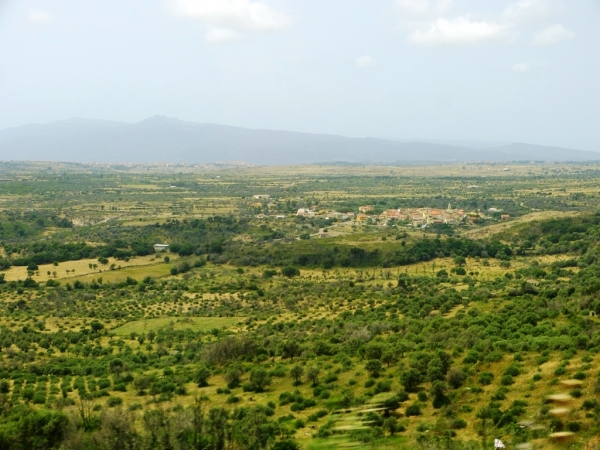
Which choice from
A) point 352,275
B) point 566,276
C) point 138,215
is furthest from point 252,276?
point 138,215

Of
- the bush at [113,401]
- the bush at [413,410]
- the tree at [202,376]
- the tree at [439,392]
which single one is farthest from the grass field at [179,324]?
the bush at [413,410]

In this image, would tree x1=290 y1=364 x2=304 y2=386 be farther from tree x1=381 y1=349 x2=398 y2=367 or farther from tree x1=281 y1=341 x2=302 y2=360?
tree x1=281 y1=341 x2=302 y2=360

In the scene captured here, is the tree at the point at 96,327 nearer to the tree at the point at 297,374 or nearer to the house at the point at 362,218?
the tree at the point at 297,374

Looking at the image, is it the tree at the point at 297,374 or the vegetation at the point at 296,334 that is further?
the tree at the point at 297,374

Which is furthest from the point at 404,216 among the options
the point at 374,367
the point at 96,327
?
the point at 374,367

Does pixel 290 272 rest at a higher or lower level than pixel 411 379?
lower

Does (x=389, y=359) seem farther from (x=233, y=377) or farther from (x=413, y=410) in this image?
(x=233, y=377)

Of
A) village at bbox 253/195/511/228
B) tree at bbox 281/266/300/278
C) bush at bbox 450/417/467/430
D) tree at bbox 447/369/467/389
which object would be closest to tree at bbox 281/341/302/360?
tree at bbox 447/369/467/389

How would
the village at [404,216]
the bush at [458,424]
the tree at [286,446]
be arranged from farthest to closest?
1. the village at [404,216]
2. the bush at [458,424]
3. the tree at [286,446]
